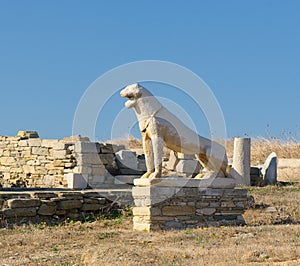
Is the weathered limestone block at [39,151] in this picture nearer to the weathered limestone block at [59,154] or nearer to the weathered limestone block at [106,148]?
the weathered limestone block at [59,154]

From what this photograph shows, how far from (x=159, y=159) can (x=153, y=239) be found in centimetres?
164

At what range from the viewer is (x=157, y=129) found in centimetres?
1063

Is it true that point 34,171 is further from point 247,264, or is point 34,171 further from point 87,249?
point 247,264

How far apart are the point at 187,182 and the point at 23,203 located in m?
3.20

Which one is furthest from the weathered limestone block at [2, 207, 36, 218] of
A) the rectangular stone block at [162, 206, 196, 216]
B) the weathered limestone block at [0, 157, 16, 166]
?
the weathered limestone block at [0, 157, 16, 166]

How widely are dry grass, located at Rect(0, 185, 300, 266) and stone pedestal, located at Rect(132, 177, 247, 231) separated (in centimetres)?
38

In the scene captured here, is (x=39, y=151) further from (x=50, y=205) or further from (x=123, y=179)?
(x=50, y=205)

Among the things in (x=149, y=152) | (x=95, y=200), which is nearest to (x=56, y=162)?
(x=95, y=200)

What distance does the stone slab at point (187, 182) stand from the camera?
420 inches

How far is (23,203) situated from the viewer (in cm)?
1184

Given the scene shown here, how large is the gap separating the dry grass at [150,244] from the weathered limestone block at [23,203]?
2.14ft

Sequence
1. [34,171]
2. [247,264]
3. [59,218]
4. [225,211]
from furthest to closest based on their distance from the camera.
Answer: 1. [34,171]
2. [59,218]
3. [225,211]
4. [247,264]


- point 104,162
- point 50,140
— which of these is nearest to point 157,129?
point 104,162

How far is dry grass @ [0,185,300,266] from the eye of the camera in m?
7.70
